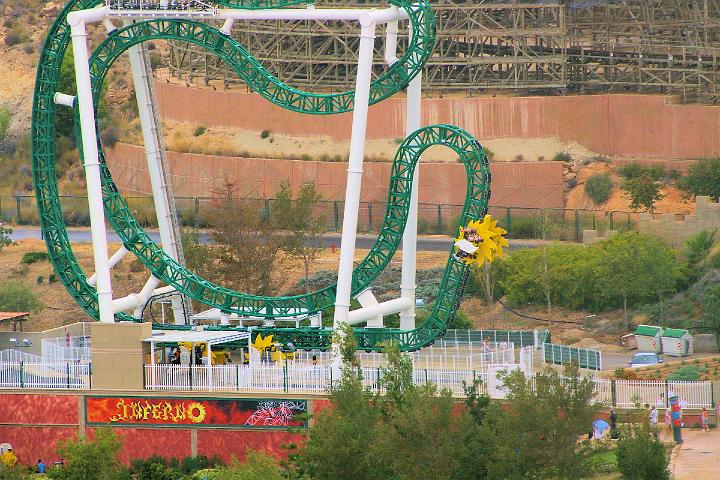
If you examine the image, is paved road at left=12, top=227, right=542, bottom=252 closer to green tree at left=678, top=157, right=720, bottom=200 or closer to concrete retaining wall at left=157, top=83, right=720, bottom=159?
concrete retaining wall at left=157, top=83, right=720, bottom=159

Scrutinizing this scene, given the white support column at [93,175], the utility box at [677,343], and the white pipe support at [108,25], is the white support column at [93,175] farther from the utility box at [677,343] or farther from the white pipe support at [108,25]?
the utility box at [677,343]

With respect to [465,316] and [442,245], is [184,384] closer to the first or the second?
[465,316]

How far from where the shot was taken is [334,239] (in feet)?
246

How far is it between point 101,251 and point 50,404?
376 centimetres

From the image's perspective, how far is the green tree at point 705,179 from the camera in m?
70.9

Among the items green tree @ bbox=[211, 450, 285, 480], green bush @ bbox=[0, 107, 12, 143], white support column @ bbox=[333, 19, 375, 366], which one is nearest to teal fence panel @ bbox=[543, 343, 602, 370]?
white support column @ bbox=[333, 19, 375, 366]

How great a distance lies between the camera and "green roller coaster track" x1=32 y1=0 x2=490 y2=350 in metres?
51.1

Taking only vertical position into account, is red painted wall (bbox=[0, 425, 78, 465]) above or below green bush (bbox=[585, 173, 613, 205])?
below

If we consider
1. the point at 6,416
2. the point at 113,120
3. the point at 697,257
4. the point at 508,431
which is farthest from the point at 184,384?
the point at 113,120

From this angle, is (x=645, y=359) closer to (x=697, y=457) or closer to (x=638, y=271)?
(x=638, y=271)

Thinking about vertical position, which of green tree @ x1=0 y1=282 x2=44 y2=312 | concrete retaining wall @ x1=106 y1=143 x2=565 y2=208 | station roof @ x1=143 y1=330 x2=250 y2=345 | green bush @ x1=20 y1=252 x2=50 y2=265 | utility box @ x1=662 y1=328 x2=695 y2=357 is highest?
concrete retaining wall @ x1=106 y1=143 x2=565 y2=208

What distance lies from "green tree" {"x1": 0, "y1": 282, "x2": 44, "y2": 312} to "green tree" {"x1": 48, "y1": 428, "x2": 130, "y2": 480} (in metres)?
20.8

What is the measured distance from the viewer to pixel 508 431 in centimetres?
4303

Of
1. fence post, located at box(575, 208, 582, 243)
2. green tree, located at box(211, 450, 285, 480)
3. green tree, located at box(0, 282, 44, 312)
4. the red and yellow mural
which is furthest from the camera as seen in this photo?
fence post, located at box(575, 208, 582, 243)
